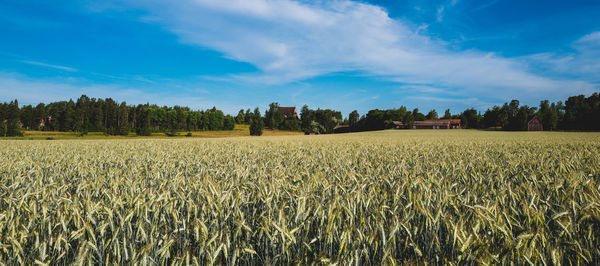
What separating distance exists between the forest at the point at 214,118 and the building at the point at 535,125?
1046 millimetres

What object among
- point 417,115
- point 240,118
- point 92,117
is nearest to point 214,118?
point 240,118

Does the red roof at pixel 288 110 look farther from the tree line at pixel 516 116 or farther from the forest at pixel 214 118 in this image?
the forest at pixel 214 118

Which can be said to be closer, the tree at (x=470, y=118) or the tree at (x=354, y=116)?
the tree at (x=470, y=118)

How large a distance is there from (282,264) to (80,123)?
128m

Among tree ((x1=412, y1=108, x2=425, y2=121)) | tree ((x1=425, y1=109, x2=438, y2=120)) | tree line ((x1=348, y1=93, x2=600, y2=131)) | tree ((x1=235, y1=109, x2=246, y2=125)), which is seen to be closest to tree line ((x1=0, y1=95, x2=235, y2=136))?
tree ((x1=235, y1=109, x2=246, y2=125))

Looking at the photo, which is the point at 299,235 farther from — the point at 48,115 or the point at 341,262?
the point at 48,115

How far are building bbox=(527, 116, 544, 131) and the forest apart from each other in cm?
105

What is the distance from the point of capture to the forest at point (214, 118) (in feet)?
262

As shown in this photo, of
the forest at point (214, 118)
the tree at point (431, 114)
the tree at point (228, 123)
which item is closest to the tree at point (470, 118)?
the forest at point (214, 118)

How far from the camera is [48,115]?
118 metres

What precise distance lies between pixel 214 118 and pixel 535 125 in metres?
119

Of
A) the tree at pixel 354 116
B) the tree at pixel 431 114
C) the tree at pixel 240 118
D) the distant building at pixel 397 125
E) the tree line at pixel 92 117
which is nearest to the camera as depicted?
the tree line at pixel 92 117

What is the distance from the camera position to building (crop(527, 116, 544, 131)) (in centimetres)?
8382

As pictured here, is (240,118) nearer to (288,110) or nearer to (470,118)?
(288,110)
